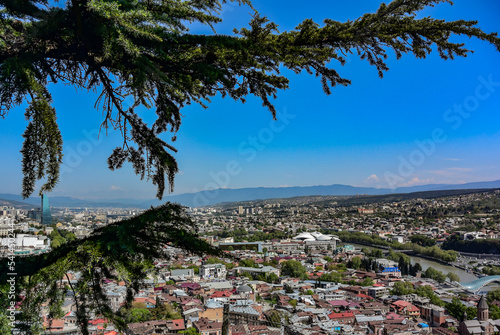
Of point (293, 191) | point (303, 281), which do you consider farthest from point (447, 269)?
point (293, 191)

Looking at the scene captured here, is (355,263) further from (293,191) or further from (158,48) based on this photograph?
(293,191)

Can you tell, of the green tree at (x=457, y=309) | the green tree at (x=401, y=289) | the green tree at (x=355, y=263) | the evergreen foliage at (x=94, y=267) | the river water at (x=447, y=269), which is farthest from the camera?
the green tree at (x=355, y=263)

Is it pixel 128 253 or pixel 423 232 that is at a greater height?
pixel 128 253

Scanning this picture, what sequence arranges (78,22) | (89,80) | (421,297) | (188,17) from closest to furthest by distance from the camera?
(78,22) < (188,17) < (89,80) < (421,297)

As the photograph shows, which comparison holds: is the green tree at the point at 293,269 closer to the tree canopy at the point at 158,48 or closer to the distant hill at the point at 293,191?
the tree canopy at the point at 158,48

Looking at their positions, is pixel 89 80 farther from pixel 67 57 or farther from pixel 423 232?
pixel 423 232

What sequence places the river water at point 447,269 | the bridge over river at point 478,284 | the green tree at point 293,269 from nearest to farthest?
the bridge over river at point 478,284 < the green tree at point 293,269 < the river water at point 447,269

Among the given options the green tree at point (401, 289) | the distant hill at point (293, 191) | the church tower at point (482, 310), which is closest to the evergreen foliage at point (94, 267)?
the church tower at point (482, 310)

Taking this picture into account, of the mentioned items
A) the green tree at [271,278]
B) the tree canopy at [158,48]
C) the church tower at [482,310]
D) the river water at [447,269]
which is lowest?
the river water at [447,269]

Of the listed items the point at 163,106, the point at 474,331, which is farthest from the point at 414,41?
the point at 474,331
